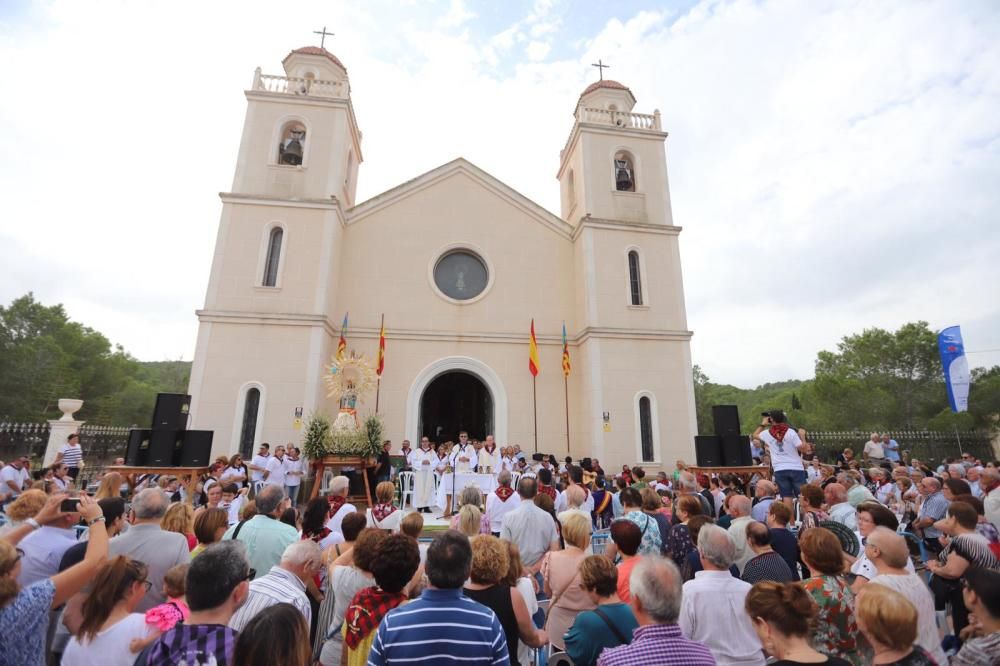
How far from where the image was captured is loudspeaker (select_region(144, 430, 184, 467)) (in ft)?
30.8

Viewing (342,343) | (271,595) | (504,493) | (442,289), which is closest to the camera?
(271,595)

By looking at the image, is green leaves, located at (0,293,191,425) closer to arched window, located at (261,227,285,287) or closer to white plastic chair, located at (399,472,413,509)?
arched window, located at (261,227,285,287)

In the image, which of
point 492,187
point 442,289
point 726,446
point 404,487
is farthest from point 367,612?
point 492,187

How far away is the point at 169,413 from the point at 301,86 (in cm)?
1146

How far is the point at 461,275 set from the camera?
52.3 feet

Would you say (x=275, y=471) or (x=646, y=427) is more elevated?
(x=646, y=427)

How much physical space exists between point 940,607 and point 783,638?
10.5ft

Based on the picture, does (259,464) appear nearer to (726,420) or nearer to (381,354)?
(381,354)

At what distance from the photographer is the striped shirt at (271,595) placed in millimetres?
2641

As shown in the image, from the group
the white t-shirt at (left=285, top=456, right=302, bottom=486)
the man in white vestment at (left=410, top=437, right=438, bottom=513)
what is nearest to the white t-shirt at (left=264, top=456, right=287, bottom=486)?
the white t-shirt at (left=285, top=456, right=302, bottom=486)

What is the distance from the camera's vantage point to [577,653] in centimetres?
243

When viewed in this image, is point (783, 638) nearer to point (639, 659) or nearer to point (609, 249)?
point (639, 659)

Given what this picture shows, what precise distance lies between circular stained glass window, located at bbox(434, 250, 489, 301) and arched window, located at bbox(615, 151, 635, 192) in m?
5.66

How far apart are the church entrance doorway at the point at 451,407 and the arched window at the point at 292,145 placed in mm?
8988
